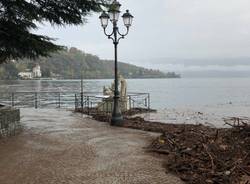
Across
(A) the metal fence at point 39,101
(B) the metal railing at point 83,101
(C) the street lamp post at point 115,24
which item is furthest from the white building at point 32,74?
(C) the street lamp post at point 115,24

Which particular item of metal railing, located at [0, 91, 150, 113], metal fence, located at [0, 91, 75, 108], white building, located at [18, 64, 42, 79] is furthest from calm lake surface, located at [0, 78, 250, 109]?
metal railing, located at [0, 91, 150, 113]

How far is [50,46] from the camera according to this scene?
14023 millimetres

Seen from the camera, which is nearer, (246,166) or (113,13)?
(246,166)

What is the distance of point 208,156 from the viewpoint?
792 cm

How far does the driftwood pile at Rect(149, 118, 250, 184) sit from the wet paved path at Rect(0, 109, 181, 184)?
0.36 meters

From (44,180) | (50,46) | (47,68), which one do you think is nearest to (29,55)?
(50,46)

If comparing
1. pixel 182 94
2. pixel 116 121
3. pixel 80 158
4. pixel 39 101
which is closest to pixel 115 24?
pixel 116 121

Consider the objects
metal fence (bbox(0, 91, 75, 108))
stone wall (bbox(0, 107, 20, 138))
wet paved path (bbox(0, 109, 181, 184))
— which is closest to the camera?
wet paved path (bbox(0, 109, 181, 184))

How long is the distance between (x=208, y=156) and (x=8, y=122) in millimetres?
6924

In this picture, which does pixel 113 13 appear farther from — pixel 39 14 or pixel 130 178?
pixel 130 178

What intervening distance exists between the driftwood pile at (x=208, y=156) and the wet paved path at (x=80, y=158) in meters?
0.36

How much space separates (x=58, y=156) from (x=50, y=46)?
5902 millimetres

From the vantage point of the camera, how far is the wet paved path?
723 centimetres

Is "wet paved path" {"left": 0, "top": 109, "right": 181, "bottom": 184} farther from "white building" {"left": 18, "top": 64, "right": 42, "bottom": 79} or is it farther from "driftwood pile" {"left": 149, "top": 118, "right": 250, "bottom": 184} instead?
"white building" {"left": 18, "top": 64, "right": 42, "bottom": 79}
